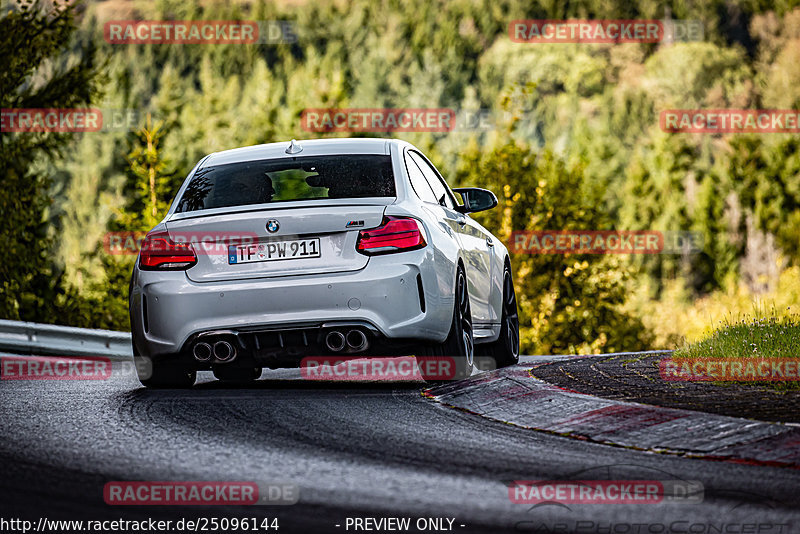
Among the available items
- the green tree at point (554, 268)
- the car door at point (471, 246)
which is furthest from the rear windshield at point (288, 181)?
the green tree at point (554, 268)

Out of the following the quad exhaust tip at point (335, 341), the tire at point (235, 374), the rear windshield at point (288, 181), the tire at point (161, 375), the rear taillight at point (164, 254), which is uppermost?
the rear windshield at point (288, 181)

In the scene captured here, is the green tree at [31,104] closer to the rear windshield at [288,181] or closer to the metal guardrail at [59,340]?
the metal guardrail at [59,340]

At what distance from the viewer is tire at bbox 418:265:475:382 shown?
815 cm

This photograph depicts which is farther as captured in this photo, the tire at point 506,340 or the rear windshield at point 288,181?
the tire at point 506,340

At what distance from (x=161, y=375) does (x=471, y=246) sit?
252 centimetres

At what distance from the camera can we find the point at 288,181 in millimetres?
8656

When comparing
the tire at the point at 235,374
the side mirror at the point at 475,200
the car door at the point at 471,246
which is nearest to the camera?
the car door at the point at 471,246

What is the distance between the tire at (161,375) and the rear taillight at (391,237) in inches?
63.2

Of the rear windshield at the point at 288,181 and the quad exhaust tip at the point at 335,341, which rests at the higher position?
the rear windshield at the point at 288,181

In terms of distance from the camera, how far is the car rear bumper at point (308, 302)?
24.9 feet

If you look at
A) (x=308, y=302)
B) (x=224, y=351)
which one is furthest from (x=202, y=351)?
(x=308, y=302)

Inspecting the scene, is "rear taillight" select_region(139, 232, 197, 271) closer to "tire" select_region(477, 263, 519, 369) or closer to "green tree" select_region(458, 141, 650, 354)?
"tire" select_region(477, 263, 519, 369)

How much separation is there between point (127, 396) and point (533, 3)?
502 ft

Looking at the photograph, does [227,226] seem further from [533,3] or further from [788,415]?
[533,3]
